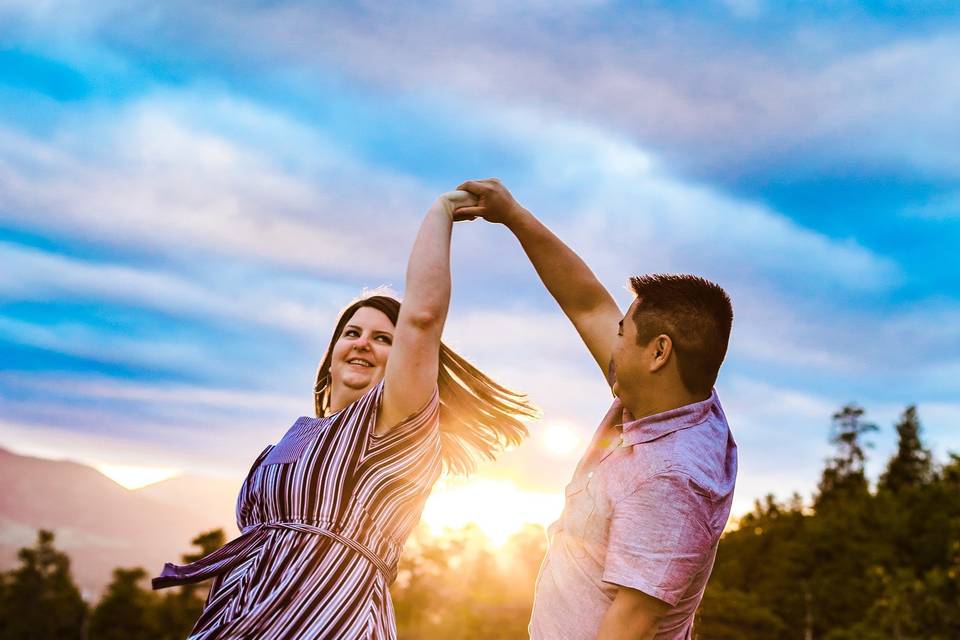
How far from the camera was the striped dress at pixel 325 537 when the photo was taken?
348 centimetres

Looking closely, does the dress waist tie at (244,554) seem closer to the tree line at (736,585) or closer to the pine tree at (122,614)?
the tree line at (736,585)

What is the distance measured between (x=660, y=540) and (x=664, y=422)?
1.19ft

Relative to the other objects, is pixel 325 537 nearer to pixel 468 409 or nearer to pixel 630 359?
pixel 468 409

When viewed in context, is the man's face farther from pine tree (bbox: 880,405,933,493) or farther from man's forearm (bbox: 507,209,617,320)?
pine tree (bbox: 880,405,933,493)

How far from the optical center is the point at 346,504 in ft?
11.7

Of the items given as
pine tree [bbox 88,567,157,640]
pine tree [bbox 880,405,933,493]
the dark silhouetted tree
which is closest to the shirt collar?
the dark silhouetted tree

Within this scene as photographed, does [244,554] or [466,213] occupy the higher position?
[466,213]

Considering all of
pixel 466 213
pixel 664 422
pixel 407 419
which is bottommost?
pixel 664 422

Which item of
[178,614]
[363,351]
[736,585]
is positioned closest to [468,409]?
[363,351]

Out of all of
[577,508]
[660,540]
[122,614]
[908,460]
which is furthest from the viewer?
[908,460]

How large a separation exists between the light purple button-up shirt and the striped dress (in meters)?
0.88

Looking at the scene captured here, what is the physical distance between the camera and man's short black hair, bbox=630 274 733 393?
8.82 feet

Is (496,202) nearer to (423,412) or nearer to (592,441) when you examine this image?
(423,412)

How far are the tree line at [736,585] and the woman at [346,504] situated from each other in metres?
38.0
